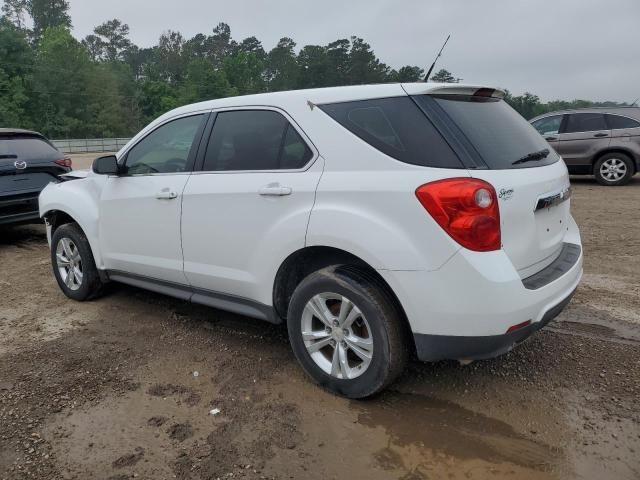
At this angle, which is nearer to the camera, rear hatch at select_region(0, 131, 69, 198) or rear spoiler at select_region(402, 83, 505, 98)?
rear spoiler at select_region(402, 83, 505, 98)

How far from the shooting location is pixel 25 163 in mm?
6809

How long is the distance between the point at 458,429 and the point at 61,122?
77694 mm

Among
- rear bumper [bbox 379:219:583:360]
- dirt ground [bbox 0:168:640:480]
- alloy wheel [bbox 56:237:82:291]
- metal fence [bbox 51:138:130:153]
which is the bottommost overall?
metal fence [bbox 51:138:130:153]

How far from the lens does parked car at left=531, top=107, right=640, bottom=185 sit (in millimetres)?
10773

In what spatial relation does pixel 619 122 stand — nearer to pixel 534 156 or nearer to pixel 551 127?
pixel 551 127

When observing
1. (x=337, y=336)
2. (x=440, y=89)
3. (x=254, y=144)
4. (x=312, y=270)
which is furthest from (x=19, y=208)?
(x=440, y=89)

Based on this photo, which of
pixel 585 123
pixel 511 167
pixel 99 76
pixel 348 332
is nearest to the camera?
pixel 511 167

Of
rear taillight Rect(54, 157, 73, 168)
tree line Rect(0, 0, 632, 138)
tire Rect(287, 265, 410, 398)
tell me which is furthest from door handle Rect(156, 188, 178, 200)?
tree line Rect(0, 0, 632, 138)

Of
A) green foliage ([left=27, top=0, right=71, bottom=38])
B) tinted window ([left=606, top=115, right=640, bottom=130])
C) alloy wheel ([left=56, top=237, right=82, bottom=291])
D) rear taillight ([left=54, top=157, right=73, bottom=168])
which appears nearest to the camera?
alloy wheel ([left=56, top=237, right=82, bottom=291])

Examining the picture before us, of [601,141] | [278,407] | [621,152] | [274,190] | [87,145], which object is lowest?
[87,145]

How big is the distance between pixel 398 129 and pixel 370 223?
20.9 inches

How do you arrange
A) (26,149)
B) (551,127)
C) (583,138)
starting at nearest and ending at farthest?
(26,149)
(583,138)
(551,127)

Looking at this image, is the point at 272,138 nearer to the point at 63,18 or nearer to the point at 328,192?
the point at 328,192

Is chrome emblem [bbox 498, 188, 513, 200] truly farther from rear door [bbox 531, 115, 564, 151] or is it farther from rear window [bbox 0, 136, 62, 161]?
rear door [bbox 531, 115, 564, 151]
